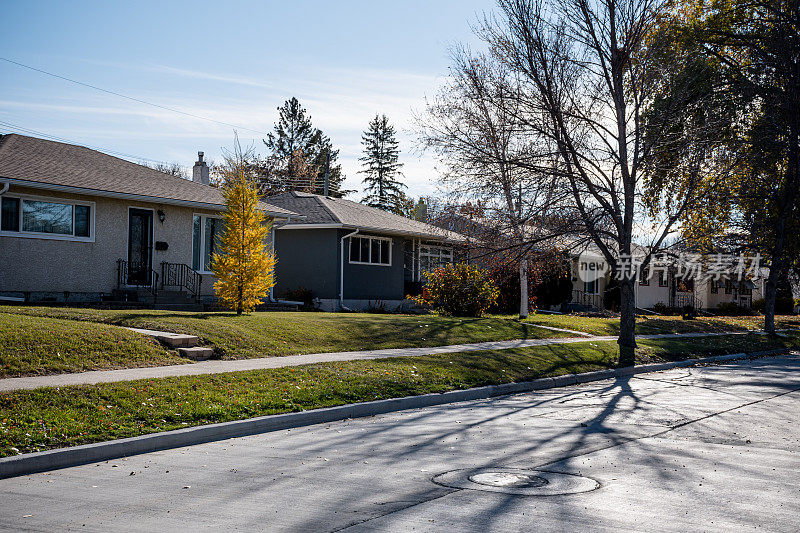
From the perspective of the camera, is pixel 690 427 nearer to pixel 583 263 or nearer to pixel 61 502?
pixel 61 502

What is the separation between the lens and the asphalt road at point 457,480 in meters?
5.65

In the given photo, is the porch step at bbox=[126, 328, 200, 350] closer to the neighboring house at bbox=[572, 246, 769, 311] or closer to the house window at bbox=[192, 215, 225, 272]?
the house window at bbox=[192, 215, 225, 272]

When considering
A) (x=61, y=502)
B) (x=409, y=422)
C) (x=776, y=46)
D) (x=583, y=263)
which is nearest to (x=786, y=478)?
(x=409, y=422)

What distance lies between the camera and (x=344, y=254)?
3138cm

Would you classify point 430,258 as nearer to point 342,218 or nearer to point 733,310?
point 342,218

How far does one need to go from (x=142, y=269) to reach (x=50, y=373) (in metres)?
12.2

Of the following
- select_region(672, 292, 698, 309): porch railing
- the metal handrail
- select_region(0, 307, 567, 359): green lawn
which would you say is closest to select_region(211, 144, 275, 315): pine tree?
select_region(0, 307, 567, 359): green lawn

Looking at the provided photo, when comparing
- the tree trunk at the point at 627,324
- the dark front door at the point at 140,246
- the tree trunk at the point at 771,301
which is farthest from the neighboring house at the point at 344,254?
the tree trunk at the point at 771,301

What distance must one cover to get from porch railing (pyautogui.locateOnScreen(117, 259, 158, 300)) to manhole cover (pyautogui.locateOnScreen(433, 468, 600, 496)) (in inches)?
677

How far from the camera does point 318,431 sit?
970 centimetres

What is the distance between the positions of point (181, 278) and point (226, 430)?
15.8 meters

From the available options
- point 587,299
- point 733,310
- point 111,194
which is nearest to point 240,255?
point 111,194

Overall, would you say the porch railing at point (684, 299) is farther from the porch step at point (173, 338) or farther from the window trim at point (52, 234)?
the porch step at point (173, 338)

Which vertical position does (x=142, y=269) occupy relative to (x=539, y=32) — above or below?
below
